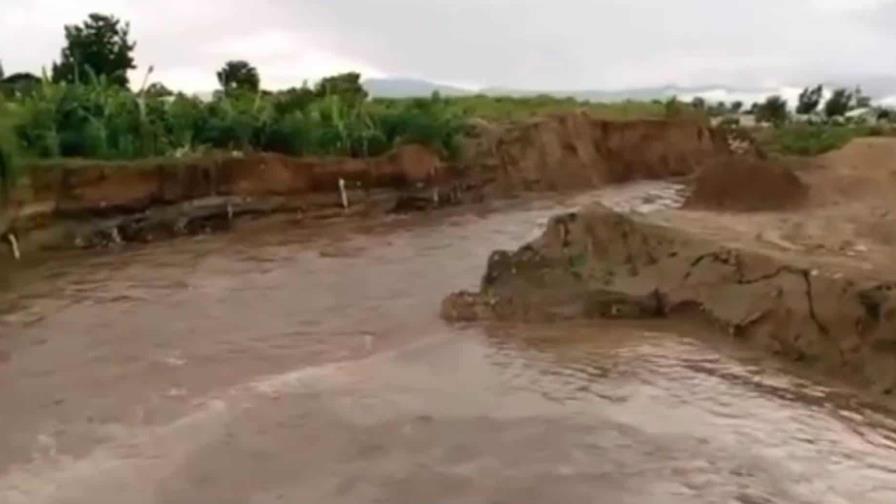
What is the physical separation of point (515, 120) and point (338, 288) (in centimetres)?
1368

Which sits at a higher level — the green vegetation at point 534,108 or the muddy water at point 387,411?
the green vegetation at point 534,108

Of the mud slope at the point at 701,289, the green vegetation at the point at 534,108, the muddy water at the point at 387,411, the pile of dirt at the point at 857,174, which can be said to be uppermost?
the green vegetation at the point at 534,108

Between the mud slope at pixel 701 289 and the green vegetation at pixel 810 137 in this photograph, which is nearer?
the mud slope at pixel 701 289

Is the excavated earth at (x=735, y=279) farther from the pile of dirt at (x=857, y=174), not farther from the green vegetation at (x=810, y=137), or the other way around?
the green vegetation at (x=810, y=137)

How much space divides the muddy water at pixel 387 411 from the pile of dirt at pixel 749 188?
4488mm

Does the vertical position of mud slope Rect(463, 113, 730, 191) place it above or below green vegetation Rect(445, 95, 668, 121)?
below

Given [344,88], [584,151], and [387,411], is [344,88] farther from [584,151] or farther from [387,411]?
[387,411]

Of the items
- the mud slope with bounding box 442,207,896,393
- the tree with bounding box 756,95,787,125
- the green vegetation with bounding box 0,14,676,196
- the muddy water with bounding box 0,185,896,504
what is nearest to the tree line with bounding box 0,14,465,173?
the green vegetation with bounding box 0,14,676,196

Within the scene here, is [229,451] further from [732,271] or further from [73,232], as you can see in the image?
[73,232]

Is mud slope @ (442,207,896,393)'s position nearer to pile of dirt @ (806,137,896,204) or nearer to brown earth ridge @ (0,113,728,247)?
pile of dirt @ (806,137,896,204)

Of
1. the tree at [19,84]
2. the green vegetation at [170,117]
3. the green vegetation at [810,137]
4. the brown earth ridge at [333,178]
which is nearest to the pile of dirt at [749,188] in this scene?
the brown earth ridge at [333,178]

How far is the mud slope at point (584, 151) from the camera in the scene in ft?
77.4

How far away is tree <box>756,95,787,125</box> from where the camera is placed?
39.5 meters

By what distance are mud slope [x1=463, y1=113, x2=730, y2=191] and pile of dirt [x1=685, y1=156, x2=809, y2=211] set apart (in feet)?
28.0
